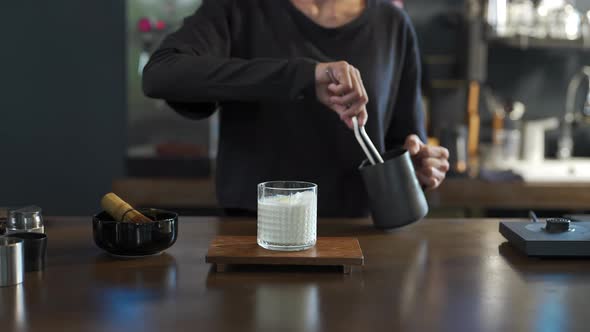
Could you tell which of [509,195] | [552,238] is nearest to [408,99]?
[552,238]

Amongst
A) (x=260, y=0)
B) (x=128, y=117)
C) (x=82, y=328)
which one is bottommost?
(x=82, y=328)

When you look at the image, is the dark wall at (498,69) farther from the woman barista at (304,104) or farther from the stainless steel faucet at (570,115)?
the woman barista at (304,104)

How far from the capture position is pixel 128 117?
3.52m

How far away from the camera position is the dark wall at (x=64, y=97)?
12.2ft

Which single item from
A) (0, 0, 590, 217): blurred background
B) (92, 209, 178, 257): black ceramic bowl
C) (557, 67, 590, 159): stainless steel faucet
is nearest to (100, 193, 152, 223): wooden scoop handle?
(92, 209, 178, 257): black ceramic bowl

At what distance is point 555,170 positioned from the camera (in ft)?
11.8

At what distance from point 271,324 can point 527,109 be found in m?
3.35

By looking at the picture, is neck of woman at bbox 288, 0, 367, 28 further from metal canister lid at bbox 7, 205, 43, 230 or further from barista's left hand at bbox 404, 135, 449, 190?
metal canister lid at bbox 7, 205, 43, 230

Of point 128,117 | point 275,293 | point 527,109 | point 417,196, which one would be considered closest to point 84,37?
point 128,117

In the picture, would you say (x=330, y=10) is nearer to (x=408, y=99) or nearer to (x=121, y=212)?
(x=408, y=99)

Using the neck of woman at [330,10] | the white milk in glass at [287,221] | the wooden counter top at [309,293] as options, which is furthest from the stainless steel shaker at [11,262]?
the neck of woman at [330,10]

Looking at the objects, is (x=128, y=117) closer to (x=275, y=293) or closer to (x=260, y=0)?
(x=260, y=0)

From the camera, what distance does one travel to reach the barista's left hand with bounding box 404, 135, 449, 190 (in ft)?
5.83

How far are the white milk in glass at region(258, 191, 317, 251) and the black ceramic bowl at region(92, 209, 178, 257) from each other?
A: 0.55 feet
